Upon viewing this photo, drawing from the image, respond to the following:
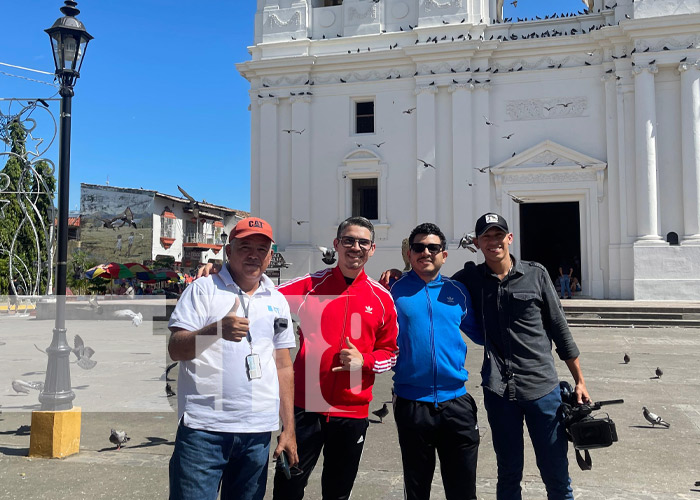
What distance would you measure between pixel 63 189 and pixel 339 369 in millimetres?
4404

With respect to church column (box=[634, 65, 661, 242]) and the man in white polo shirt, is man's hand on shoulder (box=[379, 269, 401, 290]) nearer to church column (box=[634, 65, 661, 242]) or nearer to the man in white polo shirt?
the man in white polo shirt

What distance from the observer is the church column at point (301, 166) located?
1026 inches

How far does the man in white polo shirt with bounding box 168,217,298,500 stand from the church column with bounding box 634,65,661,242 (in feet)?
70.8

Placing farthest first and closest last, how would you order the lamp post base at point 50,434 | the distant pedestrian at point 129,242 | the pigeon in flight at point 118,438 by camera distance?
the distant pedestrian at point 129,242, the pigeon in flight at point 118,438, the lamp post base at point 50,434

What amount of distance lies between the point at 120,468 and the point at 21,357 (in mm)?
8724

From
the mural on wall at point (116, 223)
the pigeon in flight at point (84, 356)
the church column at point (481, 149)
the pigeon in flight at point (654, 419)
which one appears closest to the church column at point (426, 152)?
the church column at point (481, 149)

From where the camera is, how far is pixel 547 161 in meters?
23.6

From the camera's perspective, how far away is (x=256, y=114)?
2697 centimetres

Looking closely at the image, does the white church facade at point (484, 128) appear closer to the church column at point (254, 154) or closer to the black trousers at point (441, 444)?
the church column at point (254, 154)

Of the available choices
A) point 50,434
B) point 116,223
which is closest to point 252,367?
point 50,434

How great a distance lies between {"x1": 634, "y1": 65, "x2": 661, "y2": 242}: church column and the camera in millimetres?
21797

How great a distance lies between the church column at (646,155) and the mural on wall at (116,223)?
39737 millimetres

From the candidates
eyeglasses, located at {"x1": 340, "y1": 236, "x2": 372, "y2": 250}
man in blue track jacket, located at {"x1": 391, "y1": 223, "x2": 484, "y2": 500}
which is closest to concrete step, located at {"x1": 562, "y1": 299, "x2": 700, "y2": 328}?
man in blue track jacket, located at {"x1": 391, "y1": 223, "x2": 484, "y2": 500}

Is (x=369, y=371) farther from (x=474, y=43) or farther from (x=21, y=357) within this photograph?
(x=474, y=43)
